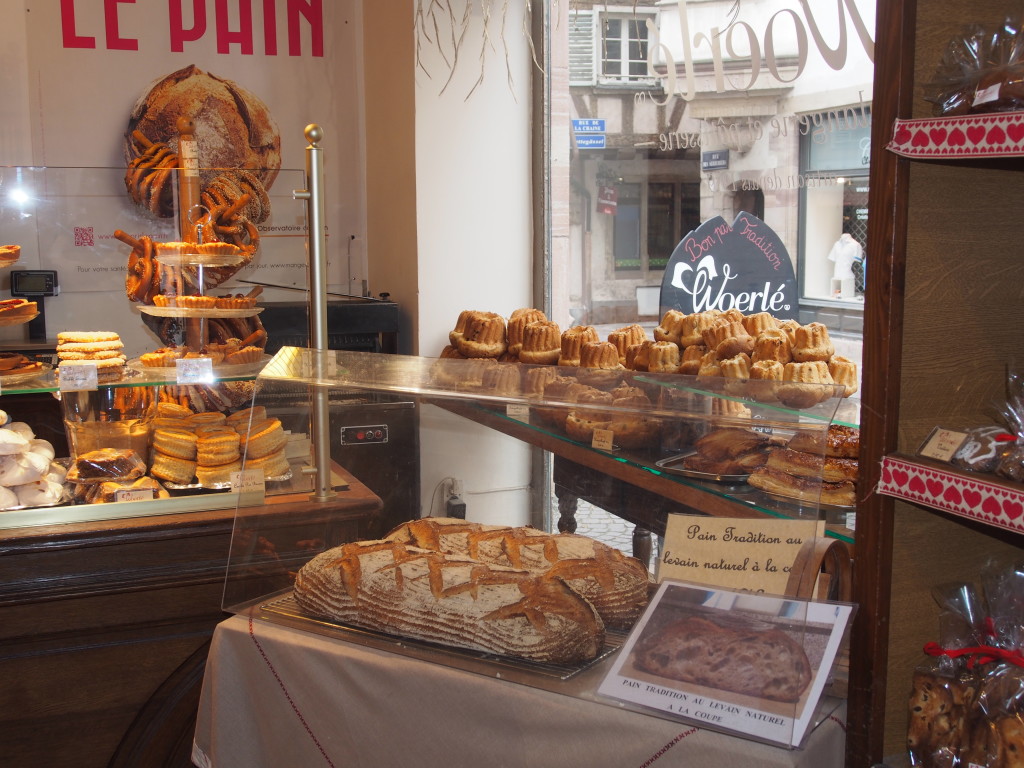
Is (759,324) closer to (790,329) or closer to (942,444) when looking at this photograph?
(790,329)

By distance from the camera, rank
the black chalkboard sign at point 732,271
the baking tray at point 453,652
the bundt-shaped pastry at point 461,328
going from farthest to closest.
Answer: the bundt-shaped pastry at point 461,328
the black chalkboard sign at point 732,271
the baking tray at point 453,652

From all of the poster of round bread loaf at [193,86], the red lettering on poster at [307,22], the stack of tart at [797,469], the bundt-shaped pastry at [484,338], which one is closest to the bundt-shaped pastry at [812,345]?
the stack of tart at [797,469]

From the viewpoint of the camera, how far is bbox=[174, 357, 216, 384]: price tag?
2311 millimetres

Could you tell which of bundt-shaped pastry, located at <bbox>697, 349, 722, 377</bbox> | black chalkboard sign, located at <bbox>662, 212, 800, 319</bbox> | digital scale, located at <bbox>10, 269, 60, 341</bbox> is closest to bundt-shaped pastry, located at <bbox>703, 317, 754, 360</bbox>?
bundt-shaped pastry, located at <bbox>697, 349, 722, 377</bbox>

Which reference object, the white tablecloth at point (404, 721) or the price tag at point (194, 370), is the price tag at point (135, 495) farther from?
the white tablecloth at point (404, 721)

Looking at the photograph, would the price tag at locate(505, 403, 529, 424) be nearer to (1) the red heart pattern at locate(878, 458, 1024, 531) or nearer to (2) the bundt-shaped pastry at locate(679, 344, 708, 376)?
(1) the red heart pattern at locate(878, 458, 1024, 531)

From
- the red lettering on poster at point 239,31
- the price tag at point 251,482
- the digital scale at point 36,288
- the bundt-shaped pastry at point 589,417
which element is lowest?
the price tag at point 251,482

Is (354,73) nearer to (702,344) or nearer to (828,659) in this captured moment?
(702,344)

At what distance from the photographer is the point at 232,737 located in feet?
4.76

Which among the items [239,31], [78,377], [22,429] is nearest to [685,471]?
[78,377]

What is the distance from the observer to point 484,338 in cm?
312

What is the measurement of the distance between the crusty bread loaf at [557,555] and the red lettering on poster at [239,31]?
313 cm

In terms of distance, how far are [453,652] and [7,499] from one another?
1.37 m

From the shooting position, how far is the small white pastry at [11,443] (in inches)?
84.0
